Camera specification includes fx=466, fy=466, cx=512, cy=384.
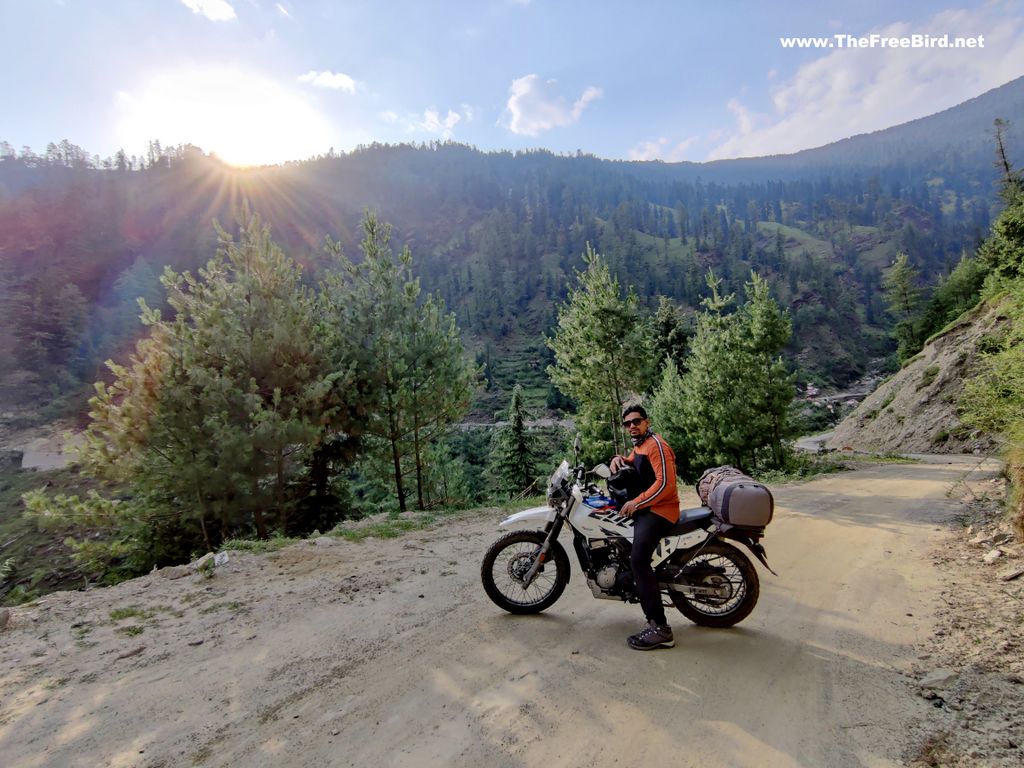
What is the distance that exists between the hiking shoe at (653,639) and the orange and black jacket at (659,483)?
96 centimetres

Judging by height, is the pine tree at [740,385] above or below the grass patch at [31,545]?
above

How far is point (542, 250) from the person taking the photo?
17500cm

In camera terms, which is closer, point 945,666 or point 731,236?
point 945,666

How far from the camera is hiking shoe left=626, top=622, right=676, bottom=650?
161 inches

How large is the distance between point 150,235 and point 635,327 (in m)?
150

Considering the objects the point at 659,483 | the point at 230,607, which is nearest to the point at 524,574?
the point at 659,483

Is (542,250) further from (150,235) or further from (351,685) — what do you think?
(351,685)

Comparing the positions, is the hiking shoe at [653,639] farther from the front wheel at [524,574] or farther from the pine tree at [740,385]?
the pine tree at [740,385]

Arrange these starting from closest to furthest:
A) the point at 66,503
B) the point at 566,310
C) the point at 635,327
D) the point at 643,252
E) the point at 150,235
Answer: the point at 66,503, the point at 635,327, the point at 566,310, the point at 150,235, the point at 643,252

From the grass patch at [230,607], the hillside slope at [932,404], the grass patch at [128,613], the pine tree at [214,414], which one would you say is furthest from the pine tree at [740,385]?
the grass patch at [128,613]

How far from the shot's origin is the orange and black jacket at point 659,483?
13.8 ft

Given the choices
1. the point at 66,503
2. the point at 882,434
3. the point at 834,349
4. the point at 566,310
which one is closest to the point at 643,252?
the point at 834,349

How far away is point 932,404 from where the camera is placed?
28.7 meters

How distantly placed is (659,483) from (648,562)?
29.0 inches
